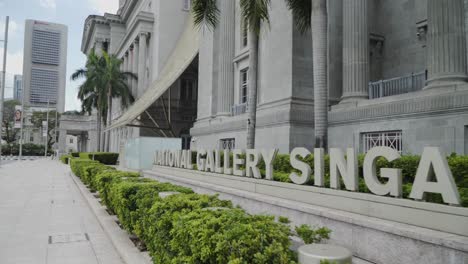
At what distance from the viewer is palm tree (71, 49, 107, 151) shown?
45906 mm

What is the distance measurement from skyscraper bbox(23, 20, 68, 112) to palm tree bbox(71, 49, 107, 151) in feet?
380

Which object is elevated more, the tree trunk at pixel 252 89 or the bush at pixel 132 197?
the tree trunk at pixel 252 89

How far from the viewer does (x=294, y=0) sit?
13633 mm

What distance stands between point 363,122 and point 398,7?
22.5ft

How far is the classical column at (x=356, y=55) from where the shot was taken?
15.5 metres

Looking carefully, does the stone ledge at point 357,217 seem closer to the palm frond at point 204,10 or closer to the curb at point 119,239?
the curb at point 119,239

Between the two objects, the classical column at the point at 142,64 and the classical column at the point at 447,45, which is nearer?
the classical column at the point at 447,45

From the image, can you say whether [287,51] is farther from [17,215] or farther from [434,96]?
[17,215]

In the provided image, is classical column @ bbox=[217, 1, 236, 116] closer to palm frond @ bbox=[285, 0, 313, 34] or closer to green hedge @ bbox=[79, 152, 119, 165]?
palm frond @ bbox=[285, 0, 313, 34]

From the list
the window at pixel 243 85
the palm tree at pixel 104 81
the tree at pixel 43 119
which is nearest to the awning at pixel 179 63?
the window at pixel 243 85

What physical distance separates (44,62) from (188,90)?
150465mm

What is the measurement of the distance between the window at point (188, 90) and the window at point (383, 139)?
98.0ft

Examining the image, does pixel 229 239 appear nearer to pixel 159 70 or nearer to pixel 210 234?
pixel 210 234

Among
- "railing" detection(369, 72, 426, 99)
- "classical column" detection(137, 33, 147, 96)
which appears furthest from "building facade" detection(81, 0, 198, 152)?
"railing" detection(369, 72, 426, 99)
